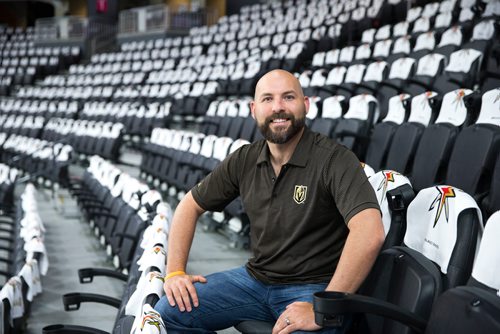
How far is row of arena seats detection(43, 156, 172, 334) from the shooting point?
1.52 metres

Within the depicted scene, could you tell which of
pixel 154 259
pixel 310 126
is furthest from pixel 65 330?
pixel 310 126

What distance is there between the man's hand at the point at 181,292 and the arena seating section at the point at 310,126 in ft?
0.27

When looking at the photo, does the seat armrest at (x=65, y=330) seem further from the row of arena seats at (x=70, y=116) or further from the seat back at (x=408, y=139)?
the row of arena seats at (x=70, y=116)

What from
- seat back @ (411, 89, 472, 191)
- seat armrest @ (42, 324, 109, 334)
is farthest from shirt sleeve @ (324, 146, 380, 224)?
seat back @ (411, 89, 472, 191)

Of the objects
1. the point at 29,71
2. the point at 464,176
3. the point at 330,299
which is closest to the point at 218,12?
the point at 29,71

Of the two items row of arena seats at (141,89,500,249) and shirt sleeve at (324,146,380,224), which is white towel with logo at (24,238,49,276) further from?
shirt sleeve at (324,146,380,224)

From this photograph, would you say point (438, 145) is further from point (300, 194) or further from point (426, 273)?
point (426, 273)

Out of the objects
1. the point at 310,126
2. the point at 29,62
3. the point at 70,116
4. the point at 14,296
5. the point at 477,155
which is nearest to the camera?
the point at 477,155

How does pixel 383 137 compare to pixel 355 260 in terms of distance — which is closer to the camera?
pixel 355 260

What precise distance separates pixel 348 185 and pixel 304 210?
0.14 meters

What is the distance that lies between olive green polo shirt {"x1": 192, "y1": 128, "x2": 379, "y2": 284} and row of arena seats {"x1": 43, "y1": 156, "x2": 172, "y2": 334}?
32 centimetres

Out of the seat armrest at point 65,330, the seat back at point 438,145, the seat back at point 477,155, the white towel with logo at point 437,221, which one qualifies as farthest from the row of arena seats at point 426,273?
the seat back at point 438,145

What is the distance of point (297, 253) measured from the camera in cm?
137

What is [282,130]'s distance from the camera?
141 cm
